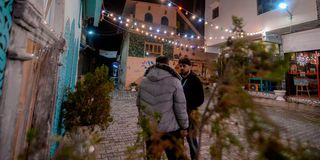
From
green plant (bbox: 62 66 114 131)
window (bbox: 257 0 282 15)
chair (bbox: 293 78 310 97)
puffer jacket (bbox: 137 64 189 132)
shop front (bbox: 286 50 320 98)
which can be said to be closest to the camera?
puffer jacket (bbox: 137 64 189 132)

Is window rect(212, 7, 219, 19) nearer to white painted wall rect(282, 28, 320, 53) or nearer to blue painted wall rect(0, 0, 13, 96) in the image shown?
white painted wall rect(282, 28, 320, 53)

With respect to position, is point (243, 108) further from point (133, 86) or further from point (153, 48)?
point (153, 48)

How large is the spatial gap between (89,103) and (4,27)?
196 cm

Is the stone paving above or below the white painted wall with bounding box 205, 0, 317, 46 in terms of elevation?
below

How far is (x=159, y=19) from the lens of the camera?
48.6ft

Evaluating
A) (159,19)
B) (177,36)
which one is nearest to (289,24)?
(177,36)

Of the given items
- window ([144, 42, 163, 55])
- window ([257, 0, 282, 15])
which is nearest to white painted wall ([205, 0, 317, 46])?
window ([257, 0, 282, 15])

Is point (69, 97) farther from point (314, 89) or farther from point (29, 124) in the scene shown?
point (314, 89)

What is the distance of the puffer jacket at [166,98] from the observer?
80.3 inches

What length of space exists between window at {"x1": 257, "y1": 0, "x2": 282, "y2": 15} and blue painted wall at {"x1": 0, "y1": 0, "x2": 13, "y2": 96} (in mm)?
10698

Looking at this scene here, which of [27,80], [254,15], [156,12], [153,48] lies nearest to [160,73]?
[27,80]

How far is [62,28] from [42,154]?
6.35 feet

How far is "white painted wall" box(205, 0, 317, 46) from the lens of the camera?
759 centimetres


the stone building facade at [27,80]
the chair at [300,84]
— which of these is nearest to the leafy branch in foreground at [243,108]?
the stone building facade at [27,80]
